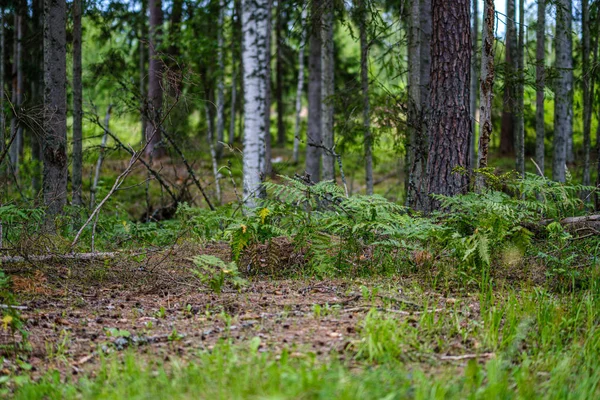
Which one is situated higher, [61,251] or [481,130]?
[481,130]

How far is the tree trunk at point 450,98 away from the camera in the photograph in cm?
722

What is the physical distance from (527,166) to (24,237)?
18.3 m

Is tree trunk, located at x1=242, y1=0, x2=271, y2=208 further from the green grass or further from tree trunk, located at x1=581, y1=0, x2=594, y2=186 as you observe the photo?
tree trunk, located at x1=581, y1=0, x2=594, y2=186

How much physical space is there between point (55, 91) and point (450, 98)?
218 inches

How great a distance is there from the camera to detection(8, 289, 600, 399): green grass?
3061 mm

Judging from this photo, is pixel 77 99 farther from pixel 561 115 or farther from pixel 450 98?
pixel 561 115

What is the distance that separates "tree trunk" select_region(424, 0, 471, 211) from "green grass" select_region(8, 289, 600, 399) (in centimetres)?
303

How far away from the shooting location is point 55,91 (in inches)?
327

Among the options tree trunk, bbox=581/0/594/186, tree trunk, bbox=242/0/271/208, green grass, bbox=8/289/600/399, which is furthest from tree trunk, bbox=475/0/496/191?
tree trunk, bbox=581/0/594/186

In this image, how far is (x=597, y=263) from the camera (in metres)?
5.25

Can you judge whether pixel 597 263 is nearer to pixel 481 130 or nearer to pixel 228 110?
pixel 481 130

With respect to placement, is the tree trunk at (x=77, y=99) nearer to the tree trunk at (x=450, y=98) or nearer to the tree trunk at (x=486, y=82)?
the tree trunk at (x=450, y=98)

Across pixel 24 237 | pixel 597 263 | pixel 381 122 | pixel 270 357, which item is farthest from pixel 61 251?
pixel 381 122

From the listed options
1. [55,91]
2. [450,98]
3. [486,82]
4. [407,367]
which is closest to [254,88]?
[55,91]
